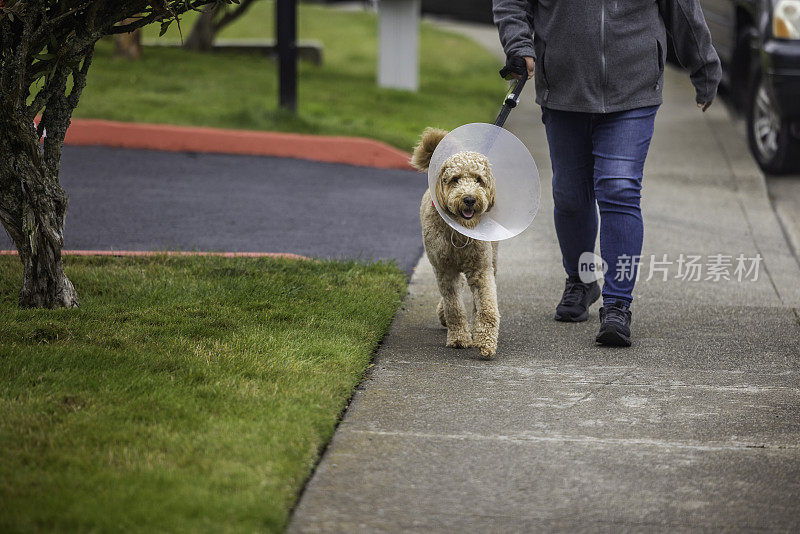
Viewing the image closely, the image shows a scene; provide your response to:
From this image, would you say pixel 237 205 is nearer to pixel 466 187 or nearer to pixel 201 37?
pixel 466 187

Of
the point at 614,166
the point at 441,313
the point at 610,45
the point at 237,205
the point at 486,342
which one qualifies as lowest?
the point at 237,205

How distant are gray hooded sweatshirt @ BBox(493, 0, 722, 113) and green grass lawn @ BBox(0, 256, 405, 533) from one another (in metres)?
1.44

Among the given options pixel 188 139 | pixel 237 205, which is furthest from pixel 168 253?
pixel 188 139

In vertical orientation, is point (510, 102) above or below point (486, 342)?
above

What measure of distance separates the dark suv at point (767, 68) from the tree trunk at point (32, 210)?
233 inches

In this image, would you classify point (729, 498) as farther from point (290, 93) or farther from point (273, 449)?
point (290, 93)

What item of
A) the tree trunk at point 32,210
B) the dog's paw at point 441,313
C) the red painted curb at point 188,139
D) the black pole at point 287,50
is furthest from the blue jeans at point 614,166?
the black pole at point 287,50

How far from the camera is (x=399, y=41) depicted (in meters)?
12.5

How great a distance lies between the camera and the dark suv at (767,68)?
8305 millimetres

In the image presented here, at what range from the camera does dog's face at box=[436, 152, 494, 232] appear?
4.30m

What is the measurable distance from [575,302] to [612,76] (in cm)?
117

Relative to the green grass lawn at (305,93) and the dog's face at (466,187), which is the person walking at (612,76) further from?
A: the green grass lawn at (305,93)

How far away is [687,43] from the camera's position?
4.92 metres

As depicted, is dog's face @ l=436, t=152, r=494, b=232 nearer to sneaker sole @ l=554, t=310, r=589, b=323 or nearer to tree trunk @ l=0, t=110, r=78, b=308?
sneaker sole @ l=554, t=310, r=589, b=323
